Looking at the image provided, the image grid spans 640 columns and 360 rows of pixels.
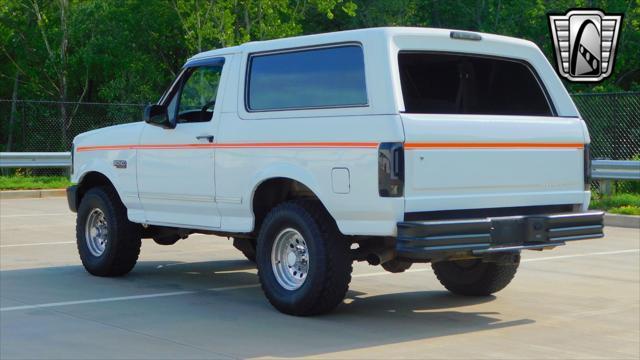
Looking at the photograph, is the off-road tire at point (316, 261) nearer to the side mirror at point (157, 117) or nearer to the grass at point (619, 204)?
the side mirror at point (157, 117)

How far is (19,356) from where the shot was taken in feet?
23.8

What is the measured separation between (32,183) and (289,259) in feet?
57.0

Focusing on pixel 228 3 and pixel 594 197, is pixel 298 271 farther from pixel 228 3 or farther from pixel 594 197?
pixel 228 3

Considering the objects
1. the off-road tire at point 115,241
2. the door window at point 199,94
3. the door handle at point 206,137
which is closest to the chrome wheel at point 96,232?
the off-road tire at point 115,241

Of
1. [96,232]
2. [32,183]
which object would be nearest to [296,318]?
[96,232]

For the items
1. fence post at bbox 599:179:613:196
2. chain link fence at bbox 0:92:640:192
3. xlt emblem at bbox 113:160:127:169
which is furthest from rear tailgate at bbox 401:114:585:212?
chain link fence at bbox 0:92:640:192

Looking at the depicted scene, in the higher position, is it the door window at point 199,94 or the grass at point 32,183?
the door window at point 199,94

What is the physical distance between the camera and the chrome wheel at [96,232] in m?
11.4

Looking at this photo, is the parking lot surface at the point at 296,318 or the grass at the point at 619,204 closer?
the parking lot surface at the point at 296,318

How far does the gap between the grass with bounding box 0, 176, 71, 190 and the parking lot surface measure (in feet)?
38.4

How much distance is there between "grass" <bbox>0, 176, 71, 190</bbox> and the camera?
80.3ft

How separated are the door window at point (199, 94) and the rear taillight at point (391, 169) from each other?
2.44 meters

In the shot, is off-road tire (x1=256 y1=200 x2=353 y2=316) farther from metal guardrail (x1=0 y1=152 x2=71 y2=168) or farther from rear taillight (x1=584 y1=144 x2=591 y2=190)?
metal guardrail (x1=0 y1=152 x2=71 y2=168)

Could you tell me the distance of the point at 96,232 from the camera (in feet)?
37.7
